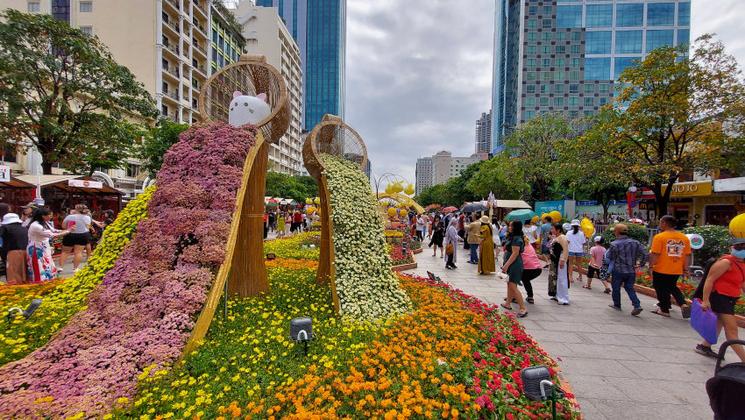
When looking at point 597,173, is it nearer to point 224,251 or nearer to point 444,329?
point 444,329

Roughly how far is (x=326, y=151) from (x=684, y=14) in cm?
8372

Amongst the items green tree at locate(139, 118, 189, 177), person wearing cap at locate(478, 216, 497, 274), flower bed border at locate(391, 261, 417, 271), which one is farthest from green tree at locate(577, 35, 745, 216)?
green tree at locate(139, 118, 189, 177)

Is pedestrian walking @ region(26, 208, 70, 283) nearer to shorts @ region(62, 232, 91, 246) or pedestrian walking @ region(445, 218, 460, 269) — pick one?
shorts @ region(62, 232, 91, 246)

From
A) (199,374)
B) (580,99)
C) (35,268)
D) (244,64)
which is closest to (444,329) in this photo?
(199,374)

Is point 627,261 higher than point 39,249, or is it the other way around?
point 627,261

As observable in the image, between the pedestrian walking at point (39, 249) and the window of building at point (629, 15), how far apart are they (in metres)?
83.1

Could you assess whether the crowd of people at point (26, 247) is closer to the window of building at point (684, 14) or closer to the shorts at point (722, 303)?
the shorts at point (722, 303)

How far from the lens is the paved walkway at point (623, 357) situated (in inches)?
121

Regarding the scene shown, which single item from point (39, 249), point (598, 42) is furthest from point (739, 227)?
point (598, 42)

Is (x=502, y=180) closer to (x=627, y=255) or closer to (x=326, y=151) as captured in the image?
(x=627, y=255)

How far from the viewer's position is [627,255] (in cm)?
568

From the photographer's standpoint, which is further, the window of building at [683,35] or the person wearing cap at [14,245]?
the window of building at [683,35]

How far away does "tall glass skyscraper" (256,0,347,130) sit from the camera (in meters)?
97.0

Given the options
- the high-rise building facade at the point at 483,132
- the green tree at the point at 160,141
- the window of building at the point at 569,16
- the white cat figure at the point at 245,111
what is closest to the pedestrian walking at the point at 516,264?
the white cat figure at the point at 245,111
